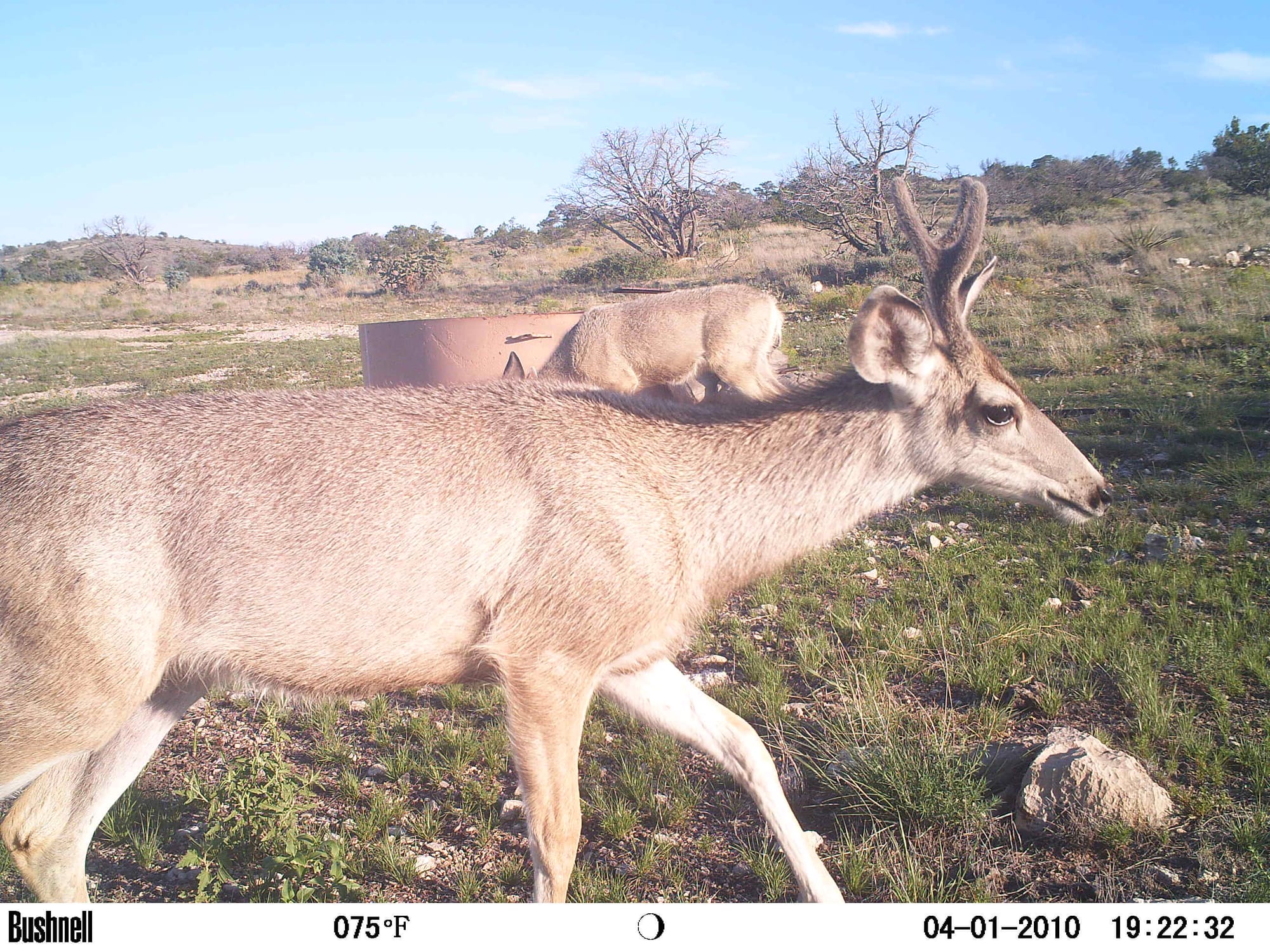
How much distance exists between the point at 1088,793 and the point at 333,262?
2204 inches

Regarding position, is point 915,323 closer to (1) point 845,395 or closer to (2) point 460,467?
(1) point 845,395

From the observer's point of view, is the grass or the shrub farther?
the shrub

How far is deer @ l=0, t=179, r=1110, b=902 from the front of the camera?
306 cm

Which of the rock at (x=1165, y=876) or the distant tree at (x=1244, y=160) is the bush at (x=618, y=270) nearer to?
the distant tree at (x=1244, y=160)

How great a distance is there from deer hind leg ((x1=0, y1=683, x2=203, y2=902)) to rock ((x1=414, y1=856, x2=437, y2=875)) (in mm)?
1217

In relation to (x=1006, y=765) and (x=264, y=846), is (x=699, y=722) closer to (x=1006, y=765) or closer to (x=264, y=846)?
(x=1006, y=765)

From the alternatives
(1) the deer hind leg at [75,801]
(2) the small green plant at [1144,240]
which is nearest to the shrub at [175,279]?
(2) the small green plant at [1144,240]

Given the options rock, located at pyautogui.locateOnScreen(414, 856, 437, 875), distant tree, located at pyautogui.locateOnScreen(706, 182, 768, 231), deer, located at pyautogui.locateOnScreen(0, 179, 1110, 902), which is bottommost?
rock, located at pyautogui.locateOnScreen(414, 856, 437, 875)

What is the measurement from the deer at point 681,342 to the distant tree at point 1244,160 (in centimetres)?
3073

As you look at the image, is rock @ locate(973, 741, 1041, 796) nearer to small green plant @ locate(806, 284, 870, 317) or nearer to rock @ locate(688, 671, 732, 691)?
rock @ locate(688, 671, 732, 691)

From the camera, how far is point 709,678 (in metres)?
5.05

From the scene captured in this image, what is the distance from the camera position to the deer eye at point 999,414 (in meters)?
3.78

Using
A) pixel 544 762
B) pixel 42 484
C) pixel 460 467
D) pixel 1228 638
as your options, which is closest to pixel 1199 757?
pixel 1228 638

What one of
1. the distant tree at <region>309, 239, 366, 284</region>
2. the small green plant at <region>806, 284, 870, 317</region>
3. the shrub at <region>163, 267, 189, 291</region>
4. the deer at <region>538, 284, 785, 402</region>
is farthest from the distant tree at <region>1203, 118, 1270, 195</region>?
the shrub at <region>163, 267, 189, 291</region>
